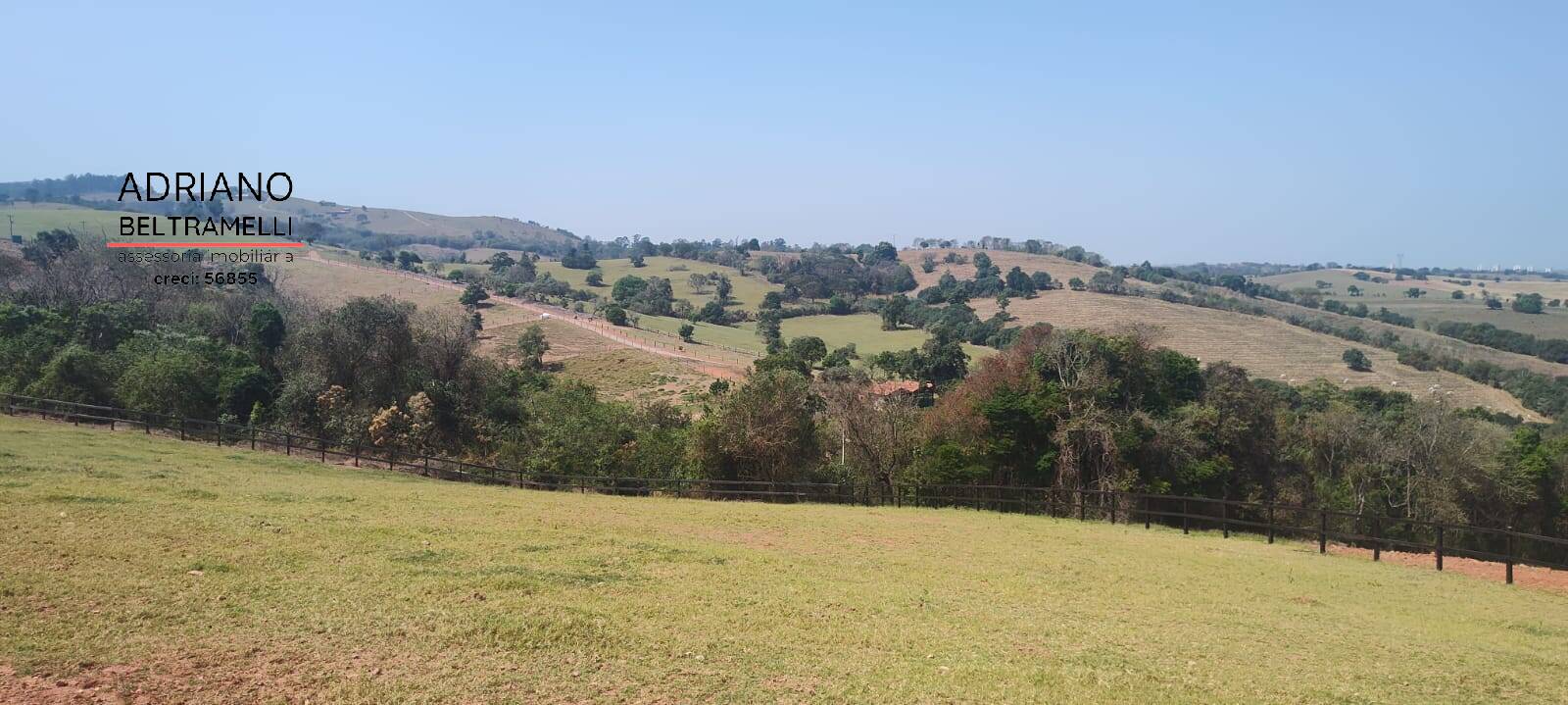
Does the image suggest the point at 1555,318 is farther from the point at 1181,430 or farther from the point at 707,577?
the point at 707,577

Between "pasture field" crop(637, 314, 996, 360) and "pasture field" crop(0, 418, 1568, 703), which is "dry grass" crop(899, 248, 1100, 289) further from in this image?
"pasture field" crop(0, 418, 1568, 703)

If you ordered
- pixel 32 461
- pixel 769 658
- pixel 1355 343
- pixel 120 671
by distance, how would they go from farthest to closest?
pixel 1355 343 < pixel 32 461 < pixel 769 658 < pixel 120 671

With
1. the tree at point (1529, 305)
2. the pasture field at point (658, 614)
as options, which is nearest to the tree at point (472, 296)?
the pasture field at point (658, 614)

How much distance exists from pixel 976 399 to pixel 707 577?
29.3 meters

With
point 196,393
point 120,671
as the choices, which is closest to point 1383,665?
point 120,671

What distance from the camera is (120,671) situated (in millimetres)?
7336

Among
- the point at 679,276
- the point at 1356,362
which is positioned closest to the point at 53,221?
the point at 679,276

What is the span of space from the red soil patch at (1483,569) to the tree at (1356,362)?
233 ft

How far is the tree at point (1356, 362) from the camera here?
264 ft

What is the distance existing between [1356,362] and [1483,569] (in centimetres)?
7455

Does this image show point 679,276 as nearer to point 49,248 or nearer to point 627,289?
point 627,289

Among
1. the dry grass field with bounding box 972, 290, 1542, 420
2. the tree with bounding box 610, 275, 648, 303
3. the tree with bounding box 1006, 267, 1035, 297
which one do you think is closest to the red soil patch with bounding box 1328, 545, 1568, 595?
the dry grass field with bounding box 972, 290, 1542, 420

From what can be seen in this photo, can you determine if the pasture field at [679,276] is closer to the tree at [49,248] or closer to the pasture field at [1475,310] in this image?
the tree at [49,248]

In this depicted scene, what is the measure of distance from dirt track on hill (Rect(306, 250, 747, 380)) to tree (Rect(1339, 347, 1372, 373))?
5918 cm
